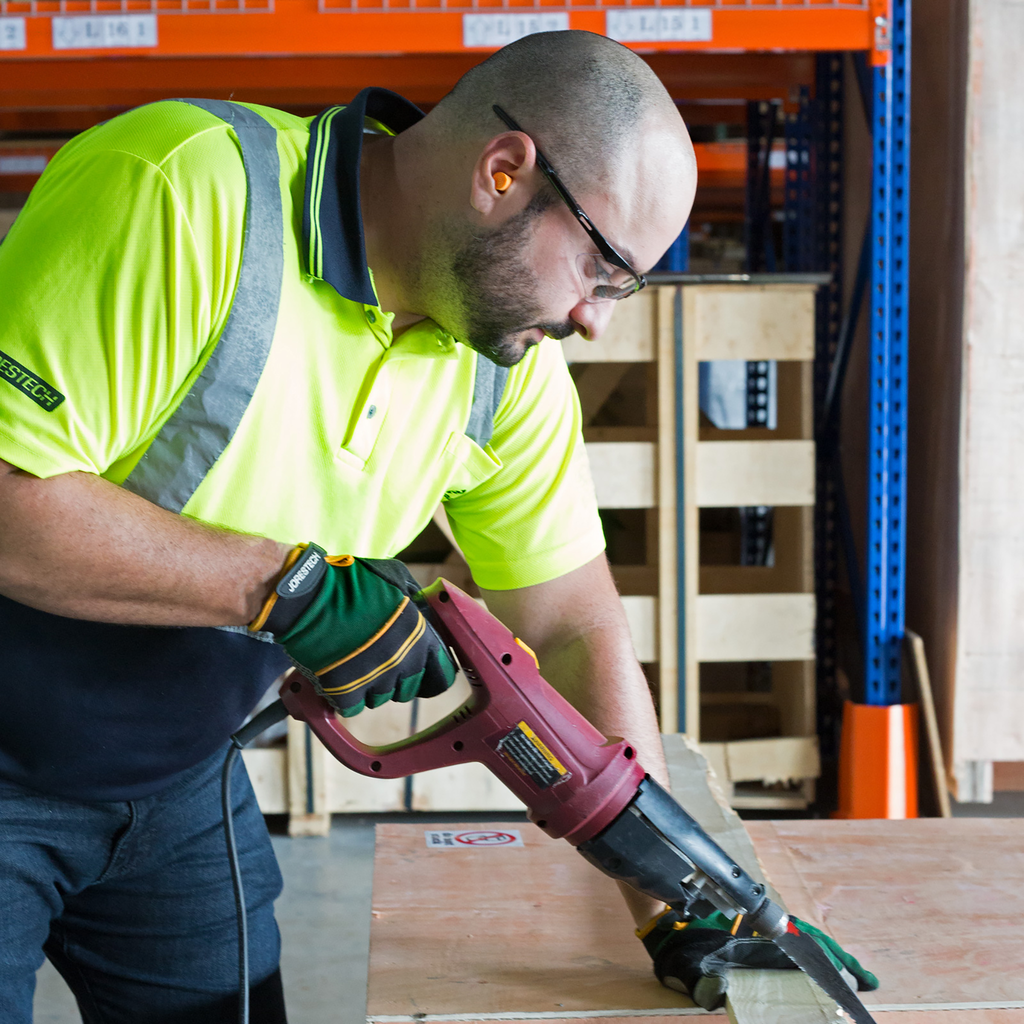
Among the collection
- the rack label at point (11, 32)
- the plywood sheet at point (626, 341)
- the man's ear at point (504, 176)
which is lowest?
the plywood sheet at point (626, 341)

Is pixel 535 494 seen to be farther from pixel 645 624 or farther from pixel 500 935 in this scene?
pixel 645 624

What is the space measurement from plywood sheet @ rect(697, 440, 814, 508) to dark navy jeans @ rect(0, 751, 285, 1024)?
2.16 m

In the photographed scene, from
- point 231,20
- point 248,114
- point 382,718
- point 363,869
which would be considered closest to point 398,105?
point 248,114

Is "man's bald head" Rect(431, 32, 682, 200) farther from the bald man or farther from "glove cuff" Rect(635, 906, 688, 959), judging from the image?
"glove cuff" Rect(635, 906, 688, 959)

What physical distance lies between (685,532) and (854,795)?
3.36 ft

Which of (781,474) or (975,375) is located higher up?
(975,375)

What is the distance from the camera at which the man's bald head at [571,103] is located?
4.42ft

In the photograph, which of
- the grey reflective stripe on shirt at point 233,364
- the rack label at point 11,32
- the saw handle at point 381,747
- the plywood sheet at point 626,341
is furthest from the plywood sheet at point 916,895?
the rack label at point 11,32

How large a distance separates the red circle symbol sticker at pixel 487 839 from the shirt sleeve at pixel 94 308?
0.97 meters

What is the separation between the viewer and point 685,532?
3.47 metres

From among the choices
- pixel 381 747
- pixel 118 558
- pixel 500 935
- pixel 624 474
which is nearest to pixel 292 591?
pixel 118 558

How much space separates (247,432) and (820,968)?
3.25ft

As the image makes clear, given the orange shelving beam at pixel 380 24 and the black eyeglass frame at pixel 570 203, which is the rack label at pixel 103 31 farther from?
the black eyeglass frame at pixel 570 203

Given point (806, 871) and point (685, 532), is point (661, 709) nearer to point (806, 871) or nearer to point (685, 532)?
point (685, 532)
